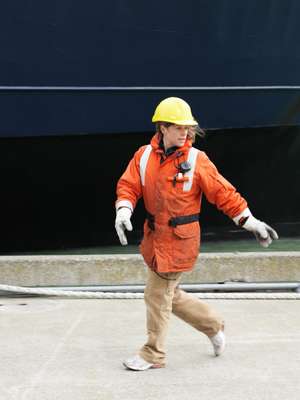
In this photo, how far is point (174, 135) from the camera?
3.09 metres

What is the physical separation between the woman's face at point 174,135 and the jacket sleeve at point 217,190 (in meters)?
0.12

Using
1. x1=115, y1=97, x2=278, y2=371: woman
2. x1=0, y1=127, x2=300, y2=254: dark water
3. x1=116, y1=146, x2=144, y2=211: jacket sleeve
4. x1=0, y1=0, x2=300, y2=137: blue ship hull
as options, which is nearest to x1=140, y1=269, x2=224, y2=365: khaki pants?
x1=115, y1=97, x2=278, y2=371: woman

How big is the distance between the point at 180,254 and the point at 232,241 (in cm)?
474

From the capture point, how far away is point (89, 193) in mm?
7434

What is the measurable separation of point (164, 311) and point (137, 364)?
28cm

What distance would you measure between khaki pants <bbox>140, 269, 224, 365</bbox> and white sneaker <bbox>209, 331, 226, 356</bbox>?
0.03 m

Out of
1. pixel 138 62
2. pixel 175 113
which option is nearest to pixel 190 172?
pixel 175 113

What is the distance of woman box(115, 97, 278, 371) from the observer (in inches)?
121

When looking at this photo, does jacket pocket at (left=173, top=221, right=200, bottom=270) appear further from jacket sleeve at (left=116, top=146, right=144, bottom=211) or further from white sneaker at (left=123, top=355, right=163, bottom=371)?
white sneaker at (left=123, top=355, right=163, bottom=371)

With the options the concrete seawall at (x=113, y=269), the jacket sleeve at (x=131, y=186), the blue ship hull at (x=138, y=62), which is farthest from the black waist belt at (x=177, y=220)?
the blue ship hull at (x=138, y=62)

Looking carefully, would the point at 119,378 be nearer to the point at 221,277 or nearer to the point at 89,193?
the point at 221,277

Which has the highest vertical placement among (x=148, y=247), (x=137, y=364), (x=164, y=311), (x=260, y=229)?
(x=260, y=229)

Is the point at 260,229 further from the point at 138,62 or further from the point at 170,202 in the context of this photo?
the point at 138,62

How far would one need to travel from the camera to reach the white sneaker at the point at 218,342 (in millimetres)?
3357
